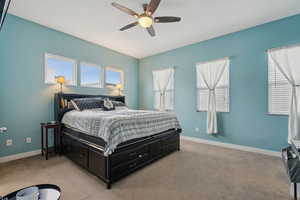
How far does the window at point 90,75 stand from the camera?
4008 millimetres

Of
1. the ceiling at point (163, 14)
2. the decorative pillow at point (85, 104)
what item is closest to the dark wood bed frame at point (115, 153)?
the decorative pillow at point (85, 104)

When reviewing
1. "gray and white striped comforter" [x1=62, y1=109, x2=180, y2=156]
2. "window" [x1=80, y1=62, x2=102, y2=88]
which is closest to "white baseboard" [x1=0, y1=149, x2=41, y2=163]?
"gray and white striped comforter" [x1=62, y1=109, x2=180, y2=156]

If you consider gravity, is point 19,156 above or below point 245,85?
below

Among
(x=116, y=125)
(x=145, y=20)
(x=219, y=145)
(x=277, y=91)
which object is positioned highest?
(x=145, y=20)

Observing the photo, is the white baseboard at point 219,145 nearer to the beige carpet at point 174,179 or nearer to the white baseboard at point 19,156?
the white baseboard at point 19,156

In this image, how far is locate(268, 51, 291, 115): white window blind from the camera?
291cm

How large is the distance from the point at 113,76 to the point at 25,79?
243 cm

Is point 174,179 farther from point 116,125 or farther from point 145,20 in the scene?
point 145,20

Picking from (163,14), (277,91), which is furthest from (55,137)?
(277,91)

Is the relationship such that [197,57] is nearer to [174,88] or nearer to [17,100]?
[174,88]

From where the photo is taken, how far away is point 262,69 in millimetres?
3160

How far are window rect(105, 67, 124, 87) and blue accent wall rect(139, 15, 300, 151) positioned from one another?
2329 mm

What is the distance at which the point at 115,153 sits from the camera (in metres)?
1.98

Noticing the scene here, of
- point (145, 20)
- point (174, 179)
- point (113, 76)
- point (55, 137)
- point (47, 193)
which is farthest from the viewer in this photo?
point (113, 76)
